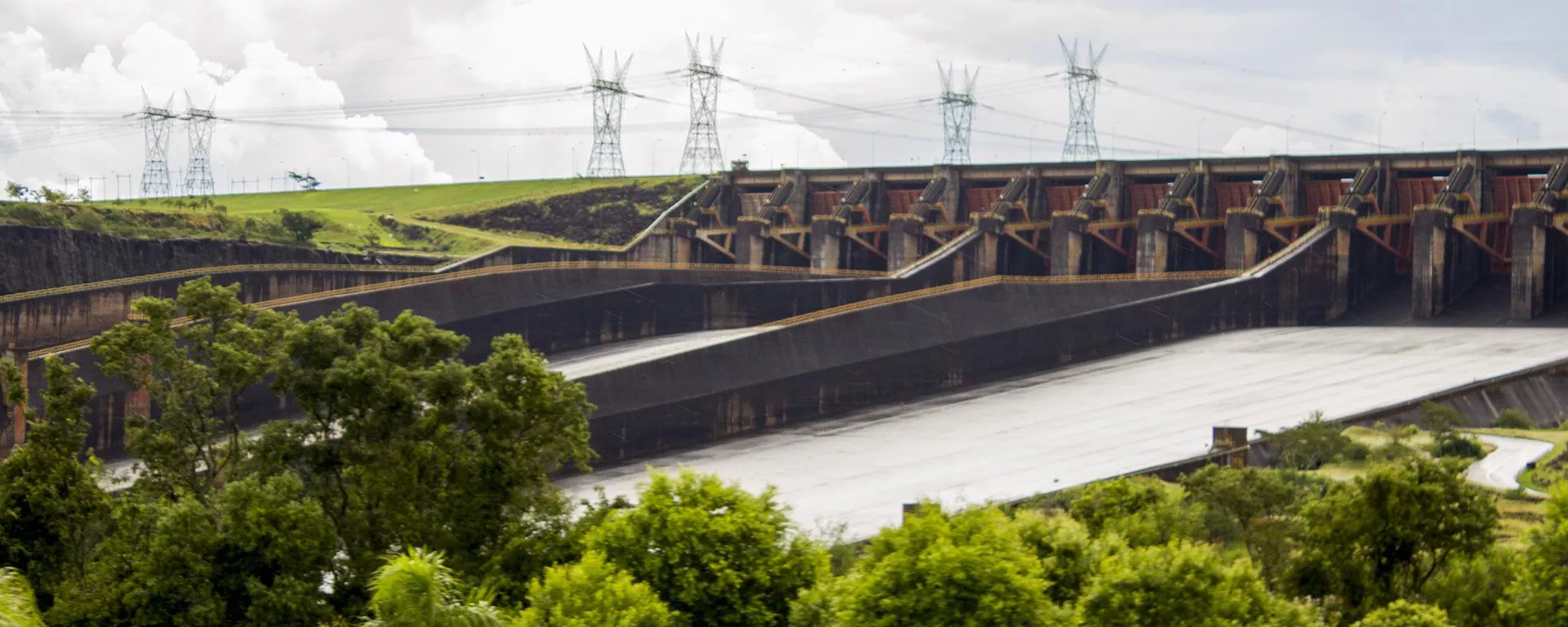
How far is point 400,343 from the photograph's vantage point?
29.2 metres

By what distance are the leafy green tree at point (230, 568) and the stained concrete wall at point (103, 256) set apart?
4551 centimetres

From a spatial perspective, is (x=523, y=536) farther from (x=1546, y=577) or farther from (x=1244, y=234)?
(x=1244, y=234)

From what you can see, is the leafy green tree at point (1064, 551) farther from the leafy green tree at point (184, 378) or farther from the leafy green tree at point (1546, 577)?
the leafy green tree at point (184, 378)

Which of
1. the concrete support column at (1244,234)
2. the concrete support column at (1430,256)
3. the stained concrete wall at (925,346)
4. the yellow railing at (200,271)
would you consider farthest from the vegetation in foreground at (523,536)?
the concrete support column at (1244,234)

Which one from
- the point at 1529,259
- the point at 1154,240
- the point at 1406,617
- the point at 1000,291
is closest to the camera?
the point at 1406,617

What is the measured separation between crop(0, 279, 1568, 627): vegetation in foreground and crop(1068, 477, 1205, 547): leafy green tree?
2.5 inches

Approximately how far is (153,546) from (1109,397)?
3256 centimetres

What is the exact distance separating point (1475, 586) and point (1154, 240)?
4738 centimetres

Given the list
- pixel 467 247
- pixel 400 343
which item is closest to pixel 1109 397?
pixel 400 343

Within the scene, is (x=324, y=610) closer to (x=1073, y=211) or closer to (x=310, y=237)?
(x=1073, y=211)

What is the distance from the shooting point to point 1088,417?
163 feet

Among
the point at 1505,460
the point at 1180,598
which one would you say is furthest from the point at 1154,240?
the point at 1180,598

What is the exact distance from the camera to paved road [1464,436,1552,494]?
37.2 meters

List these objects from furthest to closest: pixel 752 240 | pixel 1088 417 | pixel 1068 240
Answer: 1. pixel 752 240
2. pixel 1068 240
3. pixel 1088 417
